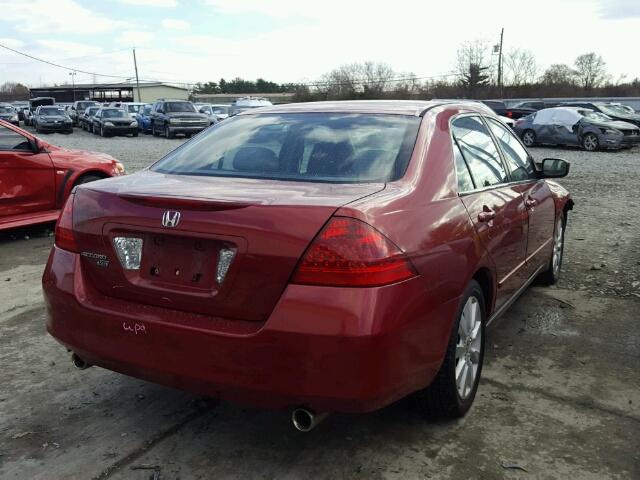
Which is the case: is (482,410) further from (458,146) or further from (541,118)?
(541,118)

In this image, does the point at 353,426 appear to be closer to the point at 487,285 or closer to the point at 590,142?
the point at 487,285

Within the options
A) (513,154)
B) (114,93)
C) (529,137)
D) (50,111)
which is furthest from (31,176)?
(114,93)

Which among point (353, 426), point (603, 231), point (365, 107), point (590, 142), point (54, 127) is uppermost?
point (365, 107)

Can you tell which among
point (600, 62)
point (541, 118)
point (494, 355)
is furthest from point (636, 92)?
point (494, 355)

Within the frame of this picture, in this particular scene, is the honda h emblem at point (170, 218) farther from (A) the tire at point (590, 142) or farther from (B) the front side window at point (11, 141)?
(A) the tire at point (590, 142)

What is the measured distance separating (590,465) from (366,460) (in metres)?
0.99

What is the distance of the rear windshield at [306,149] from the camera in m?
3.04

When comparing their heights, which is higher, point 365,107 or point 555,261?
point 365,107

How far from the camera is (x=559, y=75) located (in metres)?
66.7

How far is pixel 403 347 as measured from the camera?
2.47 metres

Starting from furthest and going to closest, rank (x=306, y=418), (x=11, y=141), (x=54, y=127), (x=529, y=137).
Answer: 1. (x=54, y=127)
2. (x=529, y=137)
3. (x=11, y=141)
4. (x=306, y=418)

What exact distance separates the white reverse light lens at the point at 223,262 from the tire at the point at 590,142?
2007 centimetres

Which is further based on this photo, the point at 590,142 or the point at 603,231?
the point at 590,142

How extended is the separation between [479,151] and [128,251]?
2.17 m
